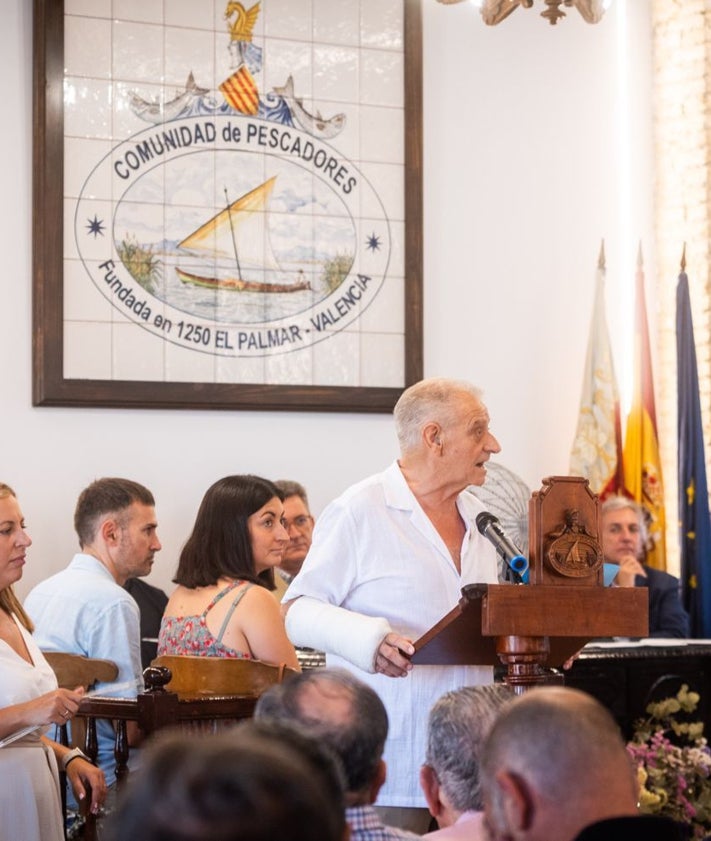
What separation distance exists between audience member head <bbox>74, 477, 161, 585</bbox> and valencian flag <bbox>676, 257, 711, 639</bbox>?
102 inches

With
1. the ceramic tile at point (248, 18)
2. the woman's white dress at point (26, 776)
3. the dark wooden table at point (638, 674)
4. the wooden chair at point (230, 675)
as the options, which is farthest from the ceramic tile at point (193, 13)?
the woman's white dress at point (26, 776)

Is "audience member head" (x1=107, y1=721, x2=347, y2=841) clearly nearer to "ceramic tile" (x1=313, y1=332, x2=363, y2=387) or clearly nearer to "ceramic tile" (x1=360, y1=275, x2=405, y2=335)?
"ceramic tile" (x1=313, y1=332, x2=363, y2=387)

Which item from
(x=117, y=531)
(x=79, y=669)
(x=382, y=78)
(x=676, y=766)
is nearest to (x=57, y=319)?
(x=117, y=531)

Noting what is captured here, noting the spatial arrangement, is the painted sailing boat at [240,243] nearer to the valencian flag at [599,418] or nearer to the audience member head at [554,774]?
the valencian flag at [599,418]

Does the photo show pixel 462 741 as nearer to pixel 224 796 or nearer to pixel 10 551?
pixel 224 796

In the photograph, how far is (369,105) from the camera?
627 centimetres

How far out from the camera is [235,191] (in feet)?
19.9

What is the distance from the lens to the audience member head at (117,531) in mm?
4945

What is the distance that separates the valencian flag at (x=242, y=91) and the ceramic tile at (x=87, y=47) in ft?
1.72

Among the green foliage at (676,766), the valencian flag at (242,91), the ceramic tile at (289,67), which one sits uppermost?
the ceramic tile at (289,67)

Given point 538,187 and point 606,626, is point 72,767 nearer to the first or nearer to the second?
point 606,626

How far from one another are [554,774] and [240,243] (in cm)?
460

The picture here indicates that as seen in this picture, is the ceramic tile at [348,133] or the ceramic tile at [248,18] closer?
the ceramic tile at [248,18]

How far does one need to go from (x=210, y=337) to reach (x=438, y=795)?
3.82 meters
